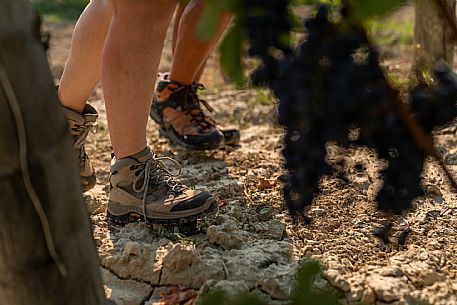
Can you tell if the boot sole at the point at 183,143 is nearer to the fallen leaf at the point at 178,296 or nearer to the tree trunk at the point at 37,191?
the fallen leaf at the point at 178,296

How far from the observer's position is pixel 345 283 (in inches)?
79.8

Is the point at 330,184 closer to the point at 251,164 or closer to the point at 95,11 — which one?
the point at 251,164

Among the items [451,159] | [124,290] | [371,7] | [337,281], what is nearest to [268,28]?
[371,7]

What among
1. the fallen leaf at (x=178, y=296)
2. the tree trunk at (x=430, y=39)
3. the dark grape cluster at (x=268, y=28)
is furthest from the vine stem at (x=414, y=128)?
the tree trunk at (x=430, y=39)

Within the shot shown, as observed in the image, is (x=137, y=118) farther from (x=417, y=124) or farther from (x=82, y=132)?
(x=417, y=124)

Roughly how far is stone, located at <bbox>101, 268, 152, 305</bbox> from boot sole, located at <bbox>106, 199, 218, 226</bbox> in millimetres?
265

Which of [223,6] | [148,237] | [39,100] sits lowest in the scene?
[148,237]

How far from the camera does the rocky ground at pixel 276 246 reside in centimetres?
207

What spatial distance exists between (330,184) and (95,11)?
1020mm

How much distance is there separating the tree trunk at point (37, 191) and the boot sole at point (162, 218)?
0.86 meters

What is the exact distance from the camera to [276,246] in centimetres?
233

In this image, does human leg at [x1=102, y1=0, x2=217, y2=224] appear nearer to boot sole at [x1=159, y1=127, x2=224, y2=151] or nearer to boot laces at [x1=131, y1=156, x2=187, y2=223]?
boot laces at [x1=131, y1=156, x2=187, y2=223]

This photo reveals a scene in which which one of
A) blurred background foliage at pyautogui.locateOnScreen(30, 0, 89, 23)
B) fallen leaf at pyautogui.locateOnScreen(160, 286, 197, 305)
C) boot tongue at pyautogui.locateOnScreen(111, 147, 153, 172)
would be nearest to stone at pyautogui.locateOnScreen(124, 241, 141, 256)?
fallen leaf at pyautogui.locateOnScreen(160, 286, 197, 305)

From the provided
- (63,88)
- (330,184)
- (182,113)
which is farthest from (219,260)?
(182,113)
